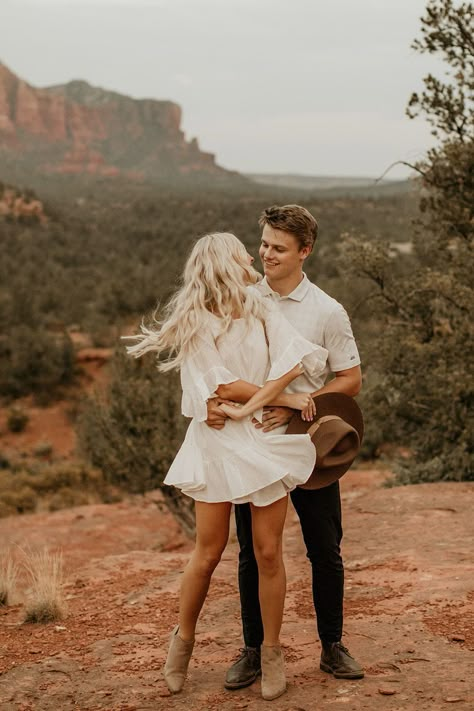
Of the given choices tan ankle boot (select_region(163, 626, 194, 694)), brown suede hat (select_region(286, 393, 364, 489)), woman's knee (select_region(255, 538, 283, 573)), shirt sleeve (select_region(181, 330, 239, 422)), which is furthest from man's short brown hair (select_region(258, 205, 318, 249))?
tan ankle boot (select_region(163, 626, 194, 694))

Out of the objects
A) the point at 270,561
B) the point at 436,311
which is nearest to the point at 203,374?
the point at 270,561

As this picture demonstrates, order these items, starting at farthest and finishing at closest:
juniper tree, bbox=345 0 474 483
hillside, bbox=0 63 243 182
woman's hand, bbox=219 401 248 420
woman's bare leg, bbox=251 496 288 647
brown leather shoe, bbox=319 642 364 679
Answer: hillside, bbox=0 63 243 182
juniper tree, bbox=345 0 474 483
brown leather shoe, bbox=319 642 364 679
woman's bare leg, bbox=251 496 288 647
woman's hand, bbox=219 401 248 420

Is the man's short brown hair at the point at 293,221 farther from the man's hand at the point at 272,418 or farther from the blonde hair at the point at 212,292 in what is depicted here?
the man's hand at the point at 272,418

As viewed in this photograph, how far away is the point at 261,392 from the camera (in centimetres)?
321

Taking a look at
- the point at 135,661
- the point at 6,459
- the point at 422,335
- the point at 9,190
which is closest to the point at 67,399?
the point at 6,459

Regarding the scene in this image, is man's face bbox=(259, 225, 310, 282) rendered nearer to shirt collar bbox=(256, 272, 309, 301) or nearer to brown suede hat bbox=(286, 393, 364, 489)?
shirt collar bbox=(256, 272, 309, 301)

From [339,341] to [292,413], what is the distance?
366mm

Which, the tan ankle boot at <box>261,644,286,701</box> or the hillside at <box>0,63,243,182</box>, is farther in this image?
the hillside at <box>0,63,243,182</box>

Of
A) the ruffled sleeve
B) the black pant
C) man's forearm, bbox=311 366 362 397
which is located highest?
the ruffled sleeve

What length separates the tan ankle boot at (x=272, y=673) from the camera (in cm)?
340

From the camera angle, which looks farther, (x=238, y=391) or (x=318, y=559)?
(x=318, y=559)

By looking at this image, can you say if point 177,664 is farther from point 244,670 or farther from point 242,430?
point 242,430

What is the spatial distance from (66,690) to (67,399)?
22.0 meters

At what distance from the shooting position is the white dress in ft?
10.5
